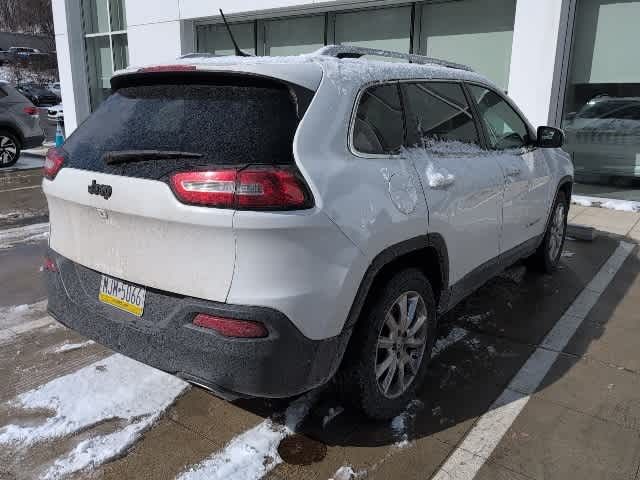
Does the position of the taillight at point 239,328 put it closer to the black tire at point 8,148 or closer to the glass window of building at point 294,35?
the glass window of building at point 294,35

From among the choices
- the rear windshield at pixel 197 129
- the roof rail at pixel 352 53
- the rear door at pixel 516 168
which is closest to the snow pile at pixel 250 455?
the rear windshield at pixel 197 129

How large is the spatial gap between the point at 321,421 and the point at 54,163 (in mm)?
1897

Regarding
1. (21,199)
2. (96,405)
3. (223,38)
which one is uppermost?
(223,38)

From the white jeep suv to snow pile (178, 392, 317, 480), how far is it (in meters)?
0.41

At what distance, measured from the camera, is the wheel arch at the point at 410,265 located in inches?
96.2

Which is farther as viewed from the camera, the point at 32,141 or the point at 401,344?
the point at 32,141

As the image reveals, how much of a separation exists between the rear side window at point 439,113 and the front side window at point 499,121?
24 cm

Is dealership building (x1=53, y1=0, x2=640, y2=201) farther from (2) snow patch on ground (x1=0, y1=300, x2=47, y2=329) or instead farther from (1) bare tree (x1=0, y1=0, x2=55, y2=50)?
(1) bare tree (x1=0, y1=0, x2=55, y2=50)

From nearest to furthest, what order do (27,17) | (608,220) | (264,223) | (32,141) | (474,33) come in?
(264,223)
(608,220)
(474,33)
(32,141)
(27,17)

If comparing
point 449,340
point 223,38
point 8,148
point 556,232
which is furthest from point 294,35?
point 449,340

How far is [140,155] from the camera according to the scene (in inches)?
93.3

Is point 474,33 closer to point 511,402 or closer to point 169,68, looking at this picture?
point 511,402

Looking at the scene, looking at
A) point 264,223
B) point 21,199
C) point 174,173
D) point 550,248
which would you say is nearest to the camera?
point 264,223

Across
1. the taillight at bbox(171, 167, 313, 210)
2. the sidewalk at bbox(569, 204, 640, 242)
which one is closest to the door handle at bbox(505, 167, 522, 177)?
the taillight at bbox(171, 167, 313, 210)
